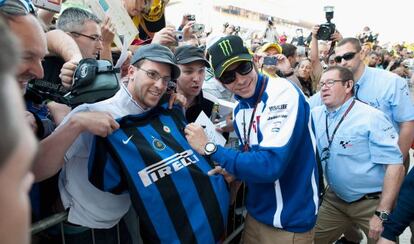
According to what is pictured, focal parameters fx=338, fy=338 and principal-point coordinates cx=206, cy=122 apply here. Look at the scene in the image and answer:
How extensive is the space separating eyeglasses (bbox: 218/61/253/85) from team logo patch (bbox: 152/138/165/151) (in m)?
0.54

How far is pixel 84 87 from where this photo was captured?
4.91 feet

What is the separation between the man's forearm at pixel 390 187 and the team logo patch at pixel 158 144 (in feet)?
5.87

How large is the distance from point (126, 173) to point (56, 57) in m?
0.88

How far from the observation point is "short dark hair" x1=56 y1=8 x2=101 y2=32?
2.23 m

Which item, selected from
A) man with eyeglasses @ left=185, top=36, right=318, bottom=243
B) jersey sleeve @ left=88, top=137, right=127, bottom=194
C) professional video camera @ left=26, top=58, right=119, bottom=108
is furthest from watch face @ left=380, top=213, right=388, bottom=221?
professional video camera @ left=26, top=58, right=119, bottom=108

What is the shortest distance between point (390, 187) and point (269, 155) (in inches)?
53.3

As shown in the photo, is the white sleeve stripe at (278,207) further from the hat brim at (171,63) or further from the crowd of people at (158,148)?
the hat brim at (171,63)

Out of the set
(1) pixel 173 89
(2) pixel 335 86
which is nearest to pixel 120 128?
(1) pixel 173 89

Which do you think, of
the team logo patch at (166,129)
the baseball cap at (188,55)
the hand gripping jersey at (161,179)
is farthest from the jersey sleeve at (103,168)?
the baseball cap at (188,55)

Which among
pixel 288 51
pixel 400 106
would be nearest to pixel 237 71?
pixel 400 106

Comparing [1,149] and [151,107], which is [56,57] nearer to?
[151,107]

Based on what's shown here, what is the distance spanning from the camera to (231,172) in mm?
1821

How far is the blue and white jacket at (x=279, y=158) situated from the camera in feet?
5.85

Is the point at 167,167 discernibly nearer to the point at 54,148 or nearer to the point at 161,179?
the point at 161,179
